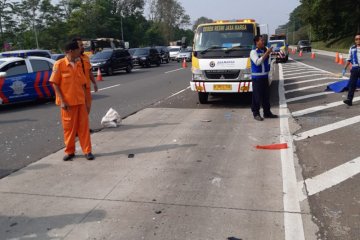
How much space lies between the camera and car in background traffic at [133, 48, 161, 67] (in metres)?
33.4

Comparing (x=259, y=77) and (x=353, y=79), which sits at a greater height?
(x=259, y=77)

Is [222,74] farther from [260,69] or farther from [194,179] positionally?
[194,179]

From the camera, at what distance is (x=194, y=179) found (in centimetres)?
536

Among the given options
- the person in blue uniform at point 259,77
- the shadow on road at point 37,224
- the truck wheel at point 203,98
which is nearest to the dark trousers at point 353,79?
the person in blue uniform at point 259,77

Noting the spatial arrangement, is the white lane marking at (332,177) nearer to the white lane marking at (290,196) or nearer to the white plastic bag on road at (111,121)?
the white lane marking at (290,196)

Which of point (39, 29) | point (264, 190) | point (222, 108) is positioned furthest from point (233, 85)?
point (39, 29)

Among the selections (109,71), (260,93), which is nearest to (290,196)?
(260,93)

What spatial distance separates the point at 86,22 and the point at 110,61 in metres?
47.6

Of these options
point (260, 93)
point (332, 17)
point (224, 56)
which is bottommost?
point (260, 93)

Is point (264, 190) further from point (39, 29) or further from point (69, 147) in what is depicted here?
point (39, 29)

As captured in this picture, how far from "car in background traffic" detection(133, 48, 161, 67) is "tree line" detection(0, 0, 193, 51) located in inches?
239

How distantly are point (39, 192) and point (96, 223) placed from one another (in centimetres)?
130

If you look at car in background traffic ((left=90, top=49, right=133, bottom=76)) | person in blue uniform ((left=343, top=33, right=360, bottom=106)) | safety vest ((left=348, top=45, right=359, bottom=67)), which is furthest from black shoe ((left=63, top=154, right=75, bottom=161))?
car in background traffic ((left=90, top=49, right=133, bottom=76))

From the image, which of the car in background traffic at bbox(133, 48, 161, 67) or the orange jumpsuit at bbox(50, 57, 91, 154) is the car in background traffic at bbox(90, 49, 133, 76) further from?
the orange jumpsuit at bbox(50, 57, 91, 154)
